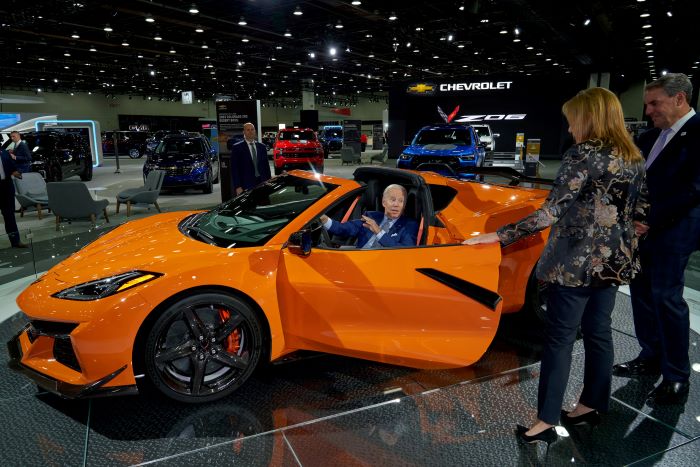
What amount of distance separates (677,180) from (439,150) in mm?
8844

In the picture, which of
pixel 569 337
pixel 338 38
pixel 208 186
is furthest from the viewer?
pixel 338 38

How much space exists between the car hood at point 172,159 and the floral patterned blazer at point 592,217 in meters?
11.3

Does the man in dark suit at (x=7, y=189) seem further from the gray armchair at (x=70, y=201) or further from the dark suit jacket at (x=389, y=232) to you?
the dark suit jacket at (x=389, y=232)

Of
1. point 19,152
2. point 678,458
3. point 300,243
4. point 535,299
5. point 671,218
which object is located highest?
point 19,152

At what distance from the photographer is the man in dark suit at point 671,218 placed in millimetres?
2551

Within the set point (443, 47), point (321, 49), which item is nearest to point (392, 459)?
point (321, 49)

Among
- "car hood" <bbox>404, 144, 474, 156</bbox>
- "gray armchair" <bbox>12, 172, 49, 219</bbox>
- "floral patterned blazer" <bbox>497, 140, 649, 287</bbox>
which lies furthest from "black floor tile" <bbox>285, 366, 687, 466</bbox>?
"car hood" <bbox>404, 144, 474, 156</bbox>

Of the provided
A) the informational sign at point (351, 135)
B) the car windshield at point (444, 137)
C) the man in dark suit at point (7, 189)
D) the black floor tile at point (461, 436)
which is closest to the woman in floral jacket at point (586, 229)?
the black floor tile at point (461, 436)

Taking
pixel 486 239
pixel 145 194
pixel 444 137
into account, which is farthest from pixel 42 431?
pixel 444 137

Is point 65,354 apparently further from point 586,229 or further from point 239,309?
point 586,229

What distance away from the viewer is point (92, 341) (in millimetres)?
2355

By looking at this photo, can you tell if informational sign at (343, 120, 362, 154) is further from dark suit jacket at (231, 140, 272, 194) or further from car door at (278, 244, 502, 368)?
car door at (278, 244, 502, 368)

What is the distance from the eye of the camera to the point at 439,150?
11273mm

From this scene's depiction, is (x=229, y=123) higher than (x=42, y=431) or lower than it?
higher
